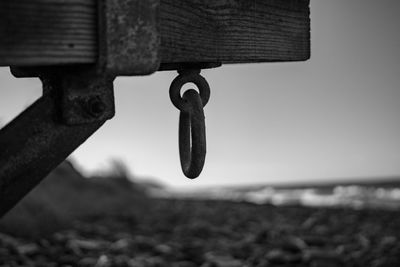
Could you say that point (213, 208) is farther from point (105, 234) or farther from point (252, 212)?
point (105, 234)

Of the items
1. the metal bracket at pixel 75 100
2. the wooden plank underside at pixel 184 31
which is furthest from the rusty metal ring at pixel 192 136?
the metal bracket at pixel 75 100

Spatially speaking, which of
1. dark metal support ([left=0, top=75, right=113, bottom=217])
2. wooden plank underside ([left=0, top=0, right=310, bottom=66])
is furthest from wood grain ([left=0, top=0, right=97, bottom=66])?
dark metal support ([left=0, top=75, right=113, bottom=217])

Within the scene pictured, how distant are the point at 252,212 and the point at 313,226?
238 cm

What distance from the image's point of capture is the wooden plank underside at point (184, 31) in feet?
4.88

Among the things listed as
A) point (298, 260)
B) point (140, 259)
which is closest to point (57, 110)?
point (140, 259)

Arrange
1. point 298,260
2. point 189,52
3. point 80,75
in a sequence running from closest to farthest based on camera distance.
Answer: point 80,75, point 189,52, point 298,260

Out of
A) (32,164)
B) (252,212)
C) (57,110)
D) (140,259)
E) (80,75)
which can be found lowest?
(252,212)

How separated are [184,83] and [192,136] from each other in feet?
0.69

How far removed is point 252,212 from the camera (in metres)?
11.5

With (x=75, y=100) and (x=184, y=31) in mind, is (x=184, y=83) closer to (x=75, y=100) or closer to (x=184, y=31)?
(x=184, y=31)

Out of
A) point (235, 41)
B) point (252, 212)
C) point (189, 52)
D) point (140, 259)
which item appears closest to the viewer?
point (189, 52)

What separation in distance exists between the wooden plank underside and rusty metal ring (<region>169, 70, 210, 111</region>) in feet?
0.37

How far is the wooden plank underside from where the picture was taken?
4.88 ft

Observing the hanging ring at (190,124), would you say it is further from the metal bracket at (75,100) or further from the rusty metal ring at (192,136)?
the metal bracket at (75,100)
